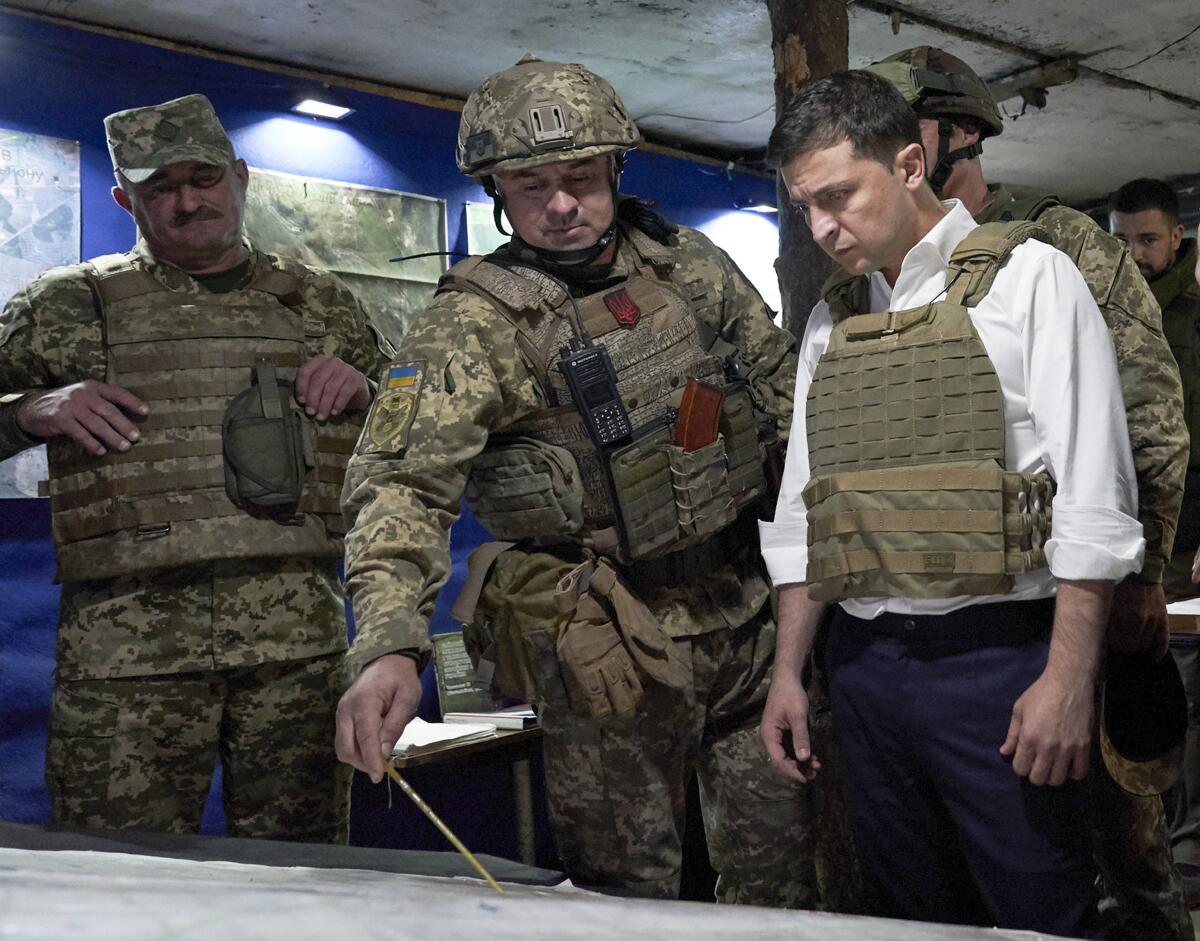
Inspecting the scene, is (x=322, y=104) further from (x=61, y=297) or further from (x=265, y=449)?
(x=265, y=449)

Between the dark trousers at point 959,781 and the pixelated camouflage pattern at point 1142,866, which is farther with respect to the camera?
the pixelated camouflage pattern at point 1142,866

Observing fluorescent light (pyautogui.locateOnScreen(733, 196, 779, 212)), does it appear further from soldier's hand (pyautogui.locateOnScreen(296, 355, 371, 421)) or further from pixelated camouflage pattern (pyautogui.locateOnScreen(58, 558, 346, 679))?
pixelated camouflage pattern (pyautogui.locateOnScreen(58, 558, 346, 679))

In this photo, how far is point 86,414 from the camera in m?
2.39

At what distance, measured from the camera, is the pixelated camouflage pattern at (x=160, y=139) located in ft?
8.13

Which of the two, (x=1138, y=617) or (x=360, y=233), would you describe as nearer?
(x=1138, y=617)

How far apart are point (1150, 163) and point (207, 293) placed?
217 inches

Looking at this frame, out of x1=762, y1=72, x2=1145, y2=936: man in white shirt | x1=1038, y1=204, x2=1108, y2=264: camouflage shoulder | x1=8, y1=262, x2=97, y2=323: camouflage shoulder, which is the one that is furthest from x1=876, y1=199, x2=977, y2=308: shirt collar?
x1=8, y1=262, x2=97, y2=323: camouflage shoulder

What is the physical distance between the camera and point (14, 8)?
3227 millimetres

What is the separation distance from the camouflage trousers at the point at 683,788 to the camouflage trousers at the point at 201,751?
73cm

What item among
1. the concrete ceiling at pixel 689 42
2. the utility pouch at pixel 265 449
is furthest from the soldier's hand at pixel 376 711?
the concrete ceiling at pixel 689 42

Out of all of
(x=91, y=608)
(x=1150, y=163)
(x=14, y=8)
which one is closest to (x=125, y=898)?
(x=91, y=608)

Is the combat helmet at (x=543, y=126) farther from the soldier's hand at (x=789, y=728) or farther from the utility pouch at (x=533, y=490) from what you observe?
the soldier's hand at (x=789, y=728)

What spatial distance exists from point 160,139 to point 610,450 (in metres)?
1.28

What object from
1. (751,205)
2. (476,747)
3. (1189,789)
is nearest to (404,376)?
(476,747)
